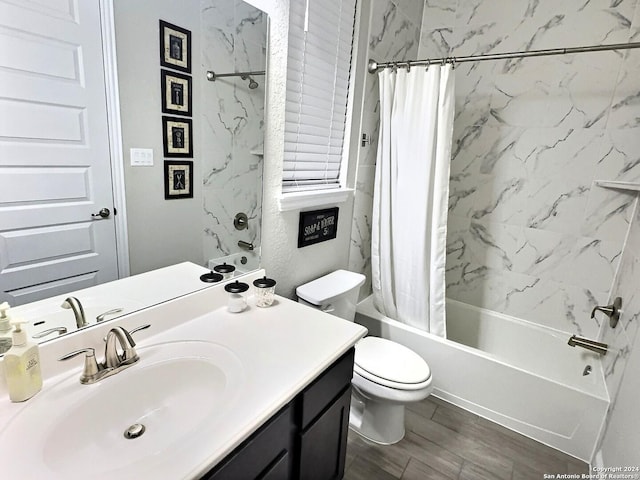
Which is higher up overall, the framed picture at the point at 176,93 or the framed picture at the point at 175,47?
the framed picture at the point at 175,47

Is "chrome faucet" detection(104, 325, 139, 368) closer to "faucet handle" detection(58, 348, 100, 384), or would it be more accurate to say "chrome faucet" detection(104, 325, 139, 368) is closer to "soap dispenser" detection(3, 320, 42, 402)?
"faucet handle" detection(58, 348, 100, 384)

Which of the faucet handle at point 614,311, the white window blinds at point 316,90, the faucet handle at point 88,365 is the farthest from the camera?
the faucet handle at point 614,311

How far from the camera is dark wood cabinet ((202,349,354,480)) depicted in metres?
0.80

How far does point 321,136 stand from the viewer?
1.81m

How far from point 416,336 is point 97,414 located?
1.71m

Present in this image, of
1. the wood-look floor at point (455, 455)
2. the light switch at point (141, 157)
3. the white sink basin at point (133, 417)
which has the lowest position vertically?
the wood-look floor at point (455, 455)

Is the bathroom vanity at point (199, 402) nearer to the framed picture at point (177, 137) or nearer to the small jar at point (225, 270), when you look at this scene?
the small jar at point (225, 270)

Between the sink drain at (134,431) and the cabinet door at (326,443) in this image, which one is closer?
the sink drain at (134,431)

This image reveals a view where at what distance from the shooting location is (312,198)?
1.72 metres

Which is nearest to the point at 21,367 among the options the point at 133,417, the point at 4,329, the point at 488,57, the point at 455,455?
the point at 4,329

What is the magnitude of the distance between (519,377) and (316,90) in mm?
1833

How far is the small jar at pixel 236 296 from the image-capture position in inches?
50.6

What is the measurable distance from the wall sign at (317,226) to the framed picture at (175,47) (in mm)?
835

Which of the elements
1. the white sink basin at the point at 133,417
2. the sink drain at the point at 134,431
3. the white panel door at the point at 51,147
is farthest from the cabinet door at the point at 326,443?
the white panel door at the point at 51,147
